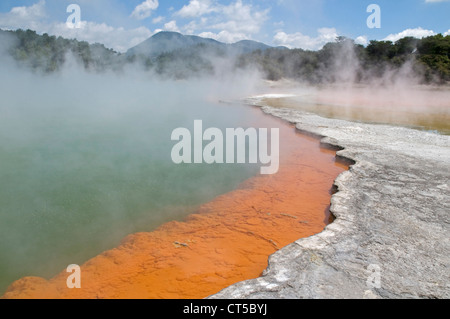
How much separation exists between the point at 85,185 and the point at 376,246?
3.54 metres

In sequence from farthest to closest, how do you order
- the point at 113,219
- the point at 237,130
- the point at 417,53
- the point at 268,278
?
the point at 417,53, the point at 237,130, the point at 113,219, the point at 268,278

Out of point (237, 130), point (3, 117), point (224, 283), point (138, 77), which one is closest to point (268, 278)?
point (224, 283)

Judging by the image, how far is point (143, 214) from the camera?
352 centimetres

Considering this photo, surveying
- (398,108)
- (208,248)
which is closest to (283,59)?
(398,108)

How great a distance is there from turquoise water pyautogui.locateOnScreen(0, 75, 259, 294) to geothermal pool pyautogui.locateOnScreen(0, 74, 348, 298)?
2 centimetres

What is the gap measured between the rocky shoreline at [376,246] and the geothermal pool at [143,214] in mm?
341

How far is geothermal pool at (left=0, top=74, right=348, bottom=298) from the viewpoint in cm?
245

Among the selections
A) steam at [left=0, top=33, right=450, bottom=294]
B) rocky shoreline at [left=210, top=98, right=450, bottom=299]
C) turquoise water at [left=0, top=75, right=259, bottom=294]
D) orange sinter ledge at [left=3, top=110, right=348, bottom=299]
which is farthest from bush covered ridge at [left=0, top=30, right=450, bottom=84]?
orange sinter ledge at [left=3, top=110, right=348, bottom=299]

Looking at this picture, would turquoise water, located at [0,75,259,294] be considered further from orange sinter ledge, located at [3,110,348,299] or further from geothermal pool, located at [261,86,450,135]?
geothermal pool, located at [261,86,450,135]

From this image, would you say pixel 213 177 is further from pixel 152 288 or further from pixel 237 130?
pixel 237 130

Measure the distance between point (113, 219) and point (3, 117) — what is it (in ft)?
24.6

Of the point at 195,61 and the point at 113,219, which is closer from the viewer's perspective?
the point at 113,219

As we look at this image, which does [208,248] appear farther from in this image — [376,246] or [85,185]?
[85,185]

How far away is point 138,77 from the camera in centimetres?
2527
